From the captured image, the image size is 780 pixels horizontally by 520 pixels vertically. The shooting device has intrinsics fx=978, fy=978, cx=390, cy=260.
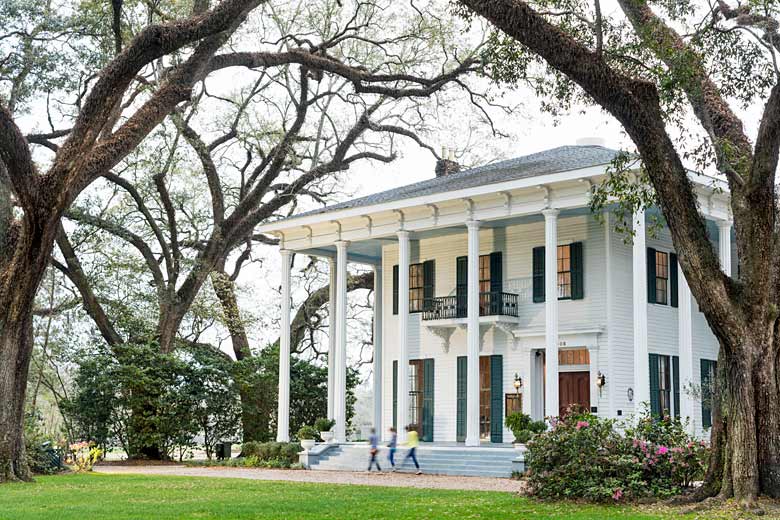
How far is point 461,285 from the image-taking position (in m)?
28.1

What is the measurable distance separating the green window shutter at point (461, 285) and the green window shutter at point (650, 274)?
4976 millimetres

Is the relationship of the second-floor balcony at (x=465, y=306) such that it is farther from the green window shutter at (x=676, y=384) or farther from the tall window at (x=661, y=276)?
the green window shutter at (x=676, y=384)

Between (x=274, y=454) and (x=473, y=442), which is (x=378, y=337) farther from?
(x=473, y=442)

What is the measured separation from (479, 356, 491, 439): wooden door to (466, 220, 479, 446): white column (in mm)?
2488

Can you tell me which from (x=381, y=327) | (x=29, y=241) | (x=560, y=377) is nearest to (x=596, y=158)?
(x=560, y=377)

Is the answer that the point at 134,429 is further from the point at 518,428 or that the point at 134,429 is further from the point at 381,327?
the point at 518,428

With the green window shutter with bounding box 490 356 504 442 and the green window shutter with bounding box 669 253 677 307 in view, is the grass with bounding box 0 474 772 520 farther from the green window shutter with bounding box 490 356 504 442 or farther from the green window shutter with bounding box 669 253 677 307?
the green window shutter with bounding box 669 253 677 307

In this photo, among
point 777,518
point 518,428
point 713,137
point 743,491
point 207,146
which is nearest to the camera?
point 777,518

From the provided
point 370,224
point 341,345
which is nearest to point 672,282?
point 370,224

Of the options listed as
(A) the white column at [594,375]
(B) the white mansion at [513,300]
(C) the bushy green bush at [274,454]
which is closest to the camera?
(B) the white mansion at [513,300]

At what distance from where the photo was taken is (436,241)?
1157 inches

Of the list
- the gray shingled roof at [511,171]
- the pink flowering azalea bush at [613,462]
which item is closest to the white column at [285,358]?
the gray shingled roof at [511,171]

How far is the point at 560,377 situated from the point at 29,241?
14097 mm

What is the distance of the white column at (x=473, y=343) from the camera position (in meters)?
24.1
